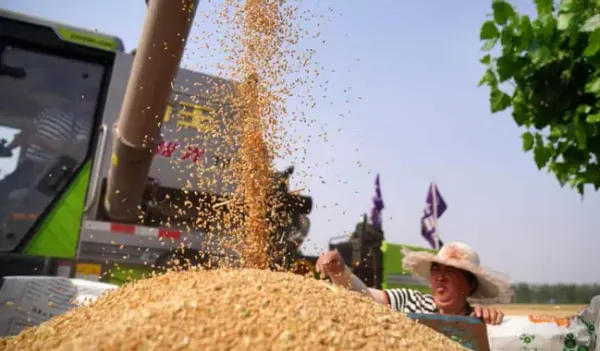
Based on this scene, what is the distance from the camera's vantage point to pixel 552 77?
3256 mm

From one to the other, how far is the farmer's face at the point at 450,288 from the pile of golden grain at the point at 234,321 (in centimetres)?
135

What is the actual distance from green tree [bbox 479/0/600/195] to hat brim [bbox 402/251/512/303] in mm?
860

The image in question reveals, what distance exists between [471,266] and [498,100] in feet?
3.63

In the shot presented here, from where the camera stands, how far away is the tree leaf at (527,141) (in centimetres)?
357

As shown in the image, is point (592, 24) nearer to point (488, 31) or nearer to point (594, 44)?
point (594, 44)

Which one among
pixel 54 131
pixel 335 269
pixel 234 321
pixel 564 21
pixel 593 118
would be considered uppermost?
pixel 564 21

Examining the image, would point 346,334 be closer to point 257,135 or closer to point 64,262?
point 257,135

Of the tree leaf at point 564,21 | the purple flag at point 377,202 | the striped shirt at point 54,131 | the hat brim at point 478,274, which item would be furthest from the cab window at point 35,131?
the purple flag at point 377,202

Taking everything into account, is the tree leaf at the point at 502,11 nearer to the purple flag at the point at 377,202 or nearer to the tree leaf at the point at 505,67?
the tree leaf at the point at 505,67

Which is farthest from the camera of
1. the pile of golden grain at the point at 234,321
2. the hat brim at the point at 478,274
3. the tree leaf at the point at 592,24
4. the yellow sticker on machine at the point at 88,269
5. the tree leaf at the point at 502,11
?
the yellow sticker on machine at the point at 88,269

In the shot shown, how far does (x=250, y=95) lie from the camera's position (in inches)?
122

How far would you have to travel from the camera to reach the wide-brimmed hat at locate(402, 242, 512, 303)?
3.19 metres

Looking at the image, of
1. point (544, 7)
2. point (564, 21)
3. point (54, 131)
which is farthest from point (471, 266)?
point (54, 131)

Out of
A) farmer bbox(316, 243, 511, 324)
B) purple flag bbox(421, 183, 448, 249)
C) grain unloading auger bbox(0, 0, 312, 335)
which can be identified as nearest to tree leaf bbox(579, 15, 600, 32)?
farmer bbox(316, 243, 511, 324)
